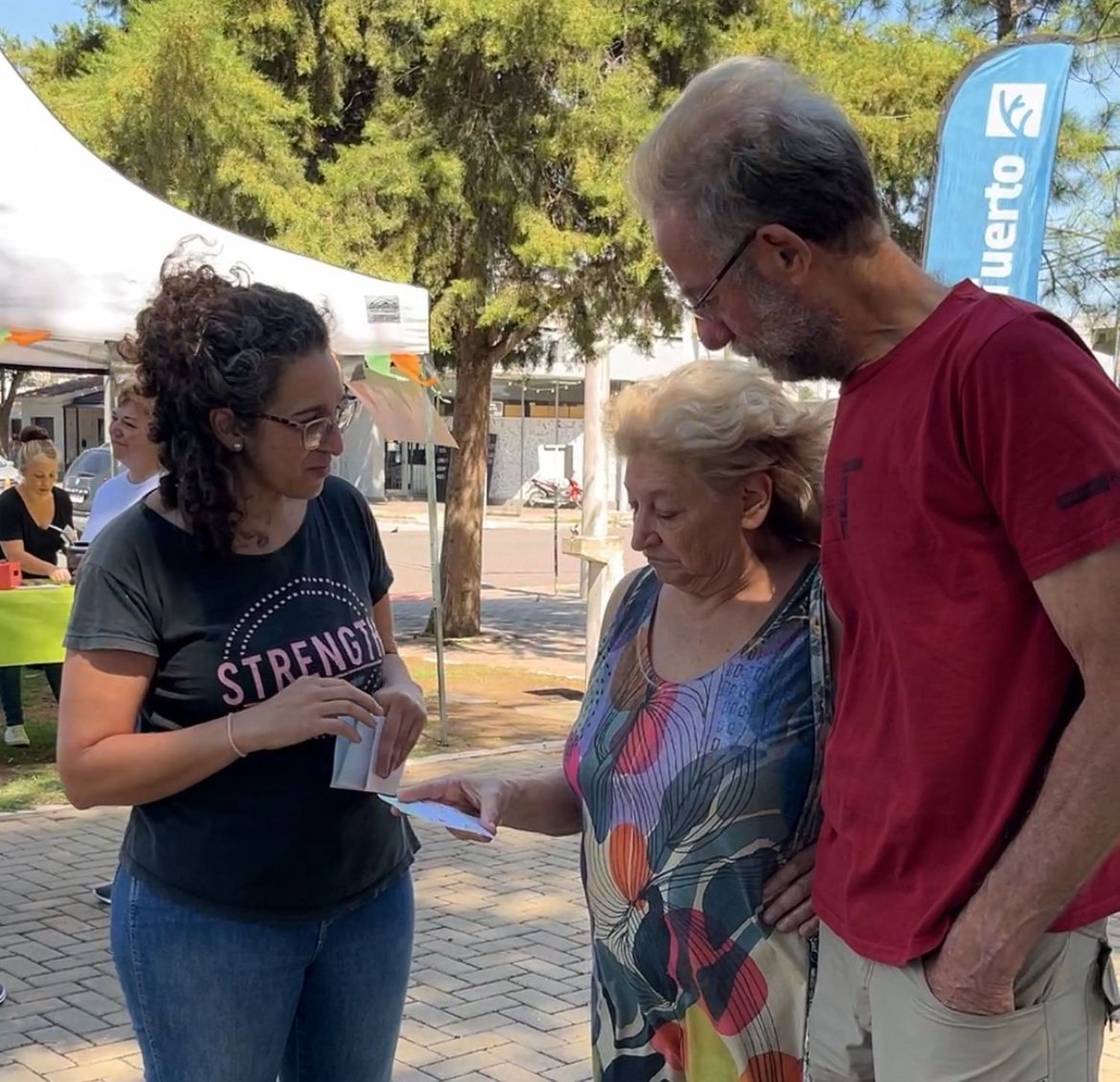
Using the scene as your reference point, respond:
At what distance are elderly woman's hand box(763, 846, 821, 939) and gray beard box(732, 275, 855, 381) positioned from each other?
25.9 inches

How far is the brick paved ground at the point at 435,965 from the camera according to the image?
3668 mm

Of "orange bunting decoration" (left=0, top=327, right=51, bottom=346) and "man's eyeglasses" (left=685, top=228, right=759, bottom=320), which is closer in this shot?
"man's eyeglasses" (left=685, top=228, right=759, bottom=320)

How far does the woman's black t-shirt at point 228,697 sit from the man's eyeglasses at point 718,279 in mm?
759

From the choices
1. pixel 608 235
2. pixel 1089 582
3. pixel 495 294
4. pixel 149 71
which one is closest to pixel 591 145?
pixel 608 235

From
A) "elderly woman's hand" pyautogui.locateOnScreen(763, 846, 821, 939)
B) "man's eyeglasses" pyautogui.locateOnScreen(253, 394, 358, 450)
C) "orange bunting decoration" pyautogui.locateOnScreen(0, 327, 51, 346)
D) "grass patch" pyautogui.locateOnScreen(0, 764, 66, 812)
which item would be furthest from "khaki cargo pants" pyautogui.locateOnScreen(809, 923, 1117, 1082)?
"grass patch" pyautogui.locateOnScreen(0, 764, 66, 812)

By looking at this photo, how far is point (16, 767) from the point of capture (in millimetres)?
7152

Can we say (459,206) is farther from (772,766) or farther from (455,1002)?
(772,766)

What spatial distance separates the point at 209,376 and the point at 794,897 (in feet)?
3.61

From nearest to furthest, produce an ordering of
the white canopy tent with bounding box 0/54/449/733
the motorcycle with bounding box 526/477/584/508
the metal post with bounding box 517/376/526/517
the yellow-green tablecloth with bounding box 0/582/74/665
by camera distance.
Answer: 1. the white canopy tent with bounding box 0/54/449/733
2. the yellow-green tablecloth with bounding box 0/582/74/665
3. the motorcycle with bounding box 526/477/584/508
4. the metal post with bounding box 517/376/526/517

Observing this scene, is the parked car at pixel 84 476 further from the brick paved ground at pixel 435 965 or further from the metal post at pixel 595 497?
the brick paved ground at pixel 435 965

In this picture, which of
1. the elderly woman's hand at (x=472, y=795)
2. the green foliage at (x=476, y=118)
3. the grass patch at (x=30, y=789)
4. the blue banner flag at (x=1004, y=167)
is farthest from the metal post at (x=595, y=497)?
the elderly woman's hand at (x=472, y=795)

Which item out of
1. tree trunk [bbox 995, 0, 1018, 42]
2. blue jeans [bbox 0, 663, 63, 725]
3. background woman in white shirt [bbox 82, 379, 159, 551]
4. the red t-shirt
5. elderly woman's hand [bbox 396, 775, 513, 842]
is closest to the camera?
the red t-shirt

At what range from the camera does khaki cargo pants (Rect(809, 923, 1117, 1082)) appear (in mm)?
1445

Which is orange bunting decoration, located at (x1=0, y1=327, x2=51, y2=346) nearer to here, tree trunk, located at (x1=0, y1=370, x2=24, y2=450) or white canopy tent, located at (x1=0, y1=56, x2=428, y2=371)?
white canopy tent, located at (x1=0, y1=56, x2=428, y2=371)
